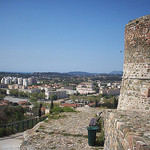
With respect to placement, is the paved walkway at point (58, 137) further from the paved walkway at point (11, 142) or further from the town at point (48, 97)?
the town at point (48, 97)

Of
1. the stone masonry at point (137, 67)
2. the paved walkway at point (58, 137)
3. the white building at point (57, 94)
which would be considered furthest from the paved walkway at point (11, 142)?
the white building at point (57, 94)

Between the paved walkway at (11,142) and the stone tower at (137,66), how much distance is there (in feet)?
19.1

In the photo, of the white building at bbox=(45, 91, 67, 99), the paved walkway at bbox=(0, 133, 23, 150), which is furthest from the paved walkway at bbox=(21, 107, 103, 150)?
the white building at bbox=(45, 91, 67, 99)

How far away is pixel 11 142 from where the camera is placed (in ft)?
30.0

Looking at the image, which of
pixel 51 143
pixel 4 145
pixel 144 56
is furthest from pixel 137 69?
pixel 4 145

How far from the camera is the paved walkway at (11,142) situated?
8.20m

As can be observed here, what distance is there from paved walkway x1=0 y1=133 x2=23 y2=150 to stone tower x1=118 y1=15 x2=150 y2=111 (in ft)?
19.1

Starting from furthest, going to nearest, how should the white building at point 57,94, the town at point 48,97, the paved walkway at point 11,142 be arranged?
the white building at point 57,94 < the town at point 48,97 < the paved walkway at point 11,142

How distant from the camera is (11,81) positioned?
462ft

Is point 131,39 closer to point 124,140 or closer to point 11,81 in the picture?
point 124,140

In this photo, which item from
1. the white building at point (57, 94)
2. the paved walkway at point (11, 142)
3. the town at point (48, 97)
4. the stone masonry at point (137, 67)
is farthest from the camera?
the white building at point (57, 94)

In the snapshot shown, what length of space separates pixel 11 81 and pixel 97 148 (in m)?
146

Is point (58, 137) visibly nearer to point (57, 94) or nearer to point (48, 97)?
point (48, 97)

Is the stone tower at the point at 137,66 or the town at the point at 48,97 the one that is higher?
the stone tower at the point at 137,66
